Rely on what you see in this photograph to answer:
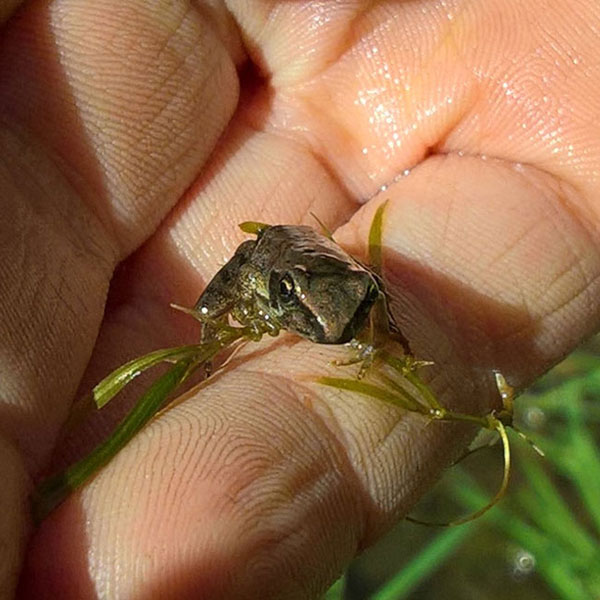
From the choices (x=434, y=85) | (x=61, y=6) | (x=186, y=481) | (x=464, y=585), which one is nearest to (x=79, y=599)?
(x=186, y=481)

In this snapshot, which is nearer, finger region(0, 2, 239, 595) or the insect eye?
finger region(0, 2, 239, 595)

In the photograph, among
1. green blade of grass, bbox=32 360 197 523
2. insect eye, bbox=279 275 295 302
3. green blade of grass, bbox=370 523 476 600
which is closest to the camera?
green blade of grass, bbox=32 360 197 523

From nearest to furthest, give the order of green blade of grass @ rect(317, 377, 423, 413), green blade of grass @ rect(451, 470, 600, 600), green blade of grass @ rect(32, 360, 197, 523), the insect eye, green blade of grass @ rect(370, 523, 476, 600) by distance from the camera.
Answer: green blade of grass @ rect(32, 360, 197, 523), green blade of grass @ rect(317, 377, 423, 413), the insect eye, green blade of grass @ rect(370, 523, 476, 600), green blade of grass @ rect(451, 470, 600, 600)

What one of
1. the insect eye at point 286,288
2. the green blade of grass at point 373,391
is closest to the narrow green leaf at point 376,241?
the insect eye at point 286,288

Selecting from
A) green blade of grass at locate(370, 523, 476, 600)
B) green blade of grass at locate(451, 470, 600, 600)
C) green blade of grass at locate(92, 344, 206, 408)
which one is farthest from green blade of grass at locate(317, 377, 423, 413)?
green blade of grass at locate(451, 470, 600, 600)

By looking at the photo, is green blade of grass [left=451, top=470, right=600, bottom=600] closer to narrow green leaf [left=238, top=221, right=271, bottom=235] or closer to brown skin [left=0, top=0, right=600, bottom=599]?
brown skin [left=0, top=0, right=600, bottom=599]

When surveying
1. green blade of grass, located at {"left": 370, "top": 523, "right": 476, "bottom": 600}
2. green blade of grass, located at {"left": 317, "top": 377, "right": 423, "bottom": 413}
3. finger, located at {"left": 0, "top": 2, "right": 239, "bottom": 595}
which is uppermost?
finger, located at {"left": 0, "top": 2, "right": 239, "bottom": 595}

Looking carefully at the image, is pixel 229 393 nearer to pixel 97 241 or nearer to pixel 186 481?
pixel 186 481
